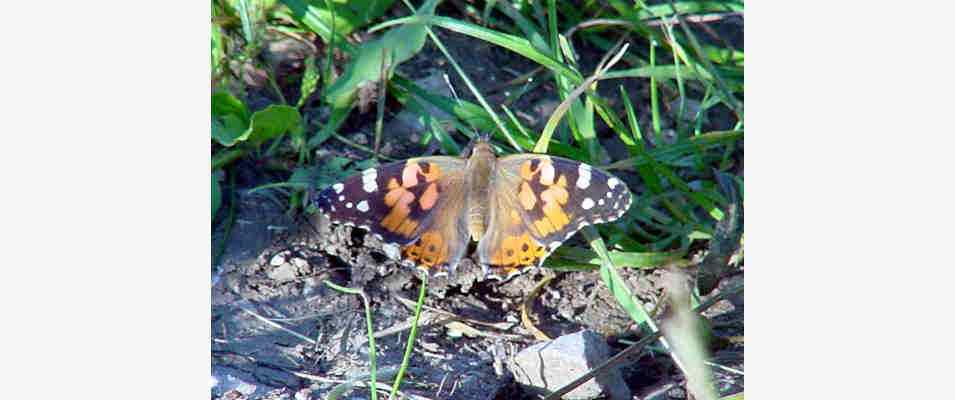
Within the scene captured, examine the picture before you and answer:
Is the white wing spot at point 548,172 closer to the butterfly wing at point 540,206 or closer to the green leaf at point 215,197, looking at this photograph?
the butterfly wing at point 540,206

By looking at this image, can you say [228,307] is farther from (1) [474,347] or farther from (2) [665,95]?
(2) [665,95]

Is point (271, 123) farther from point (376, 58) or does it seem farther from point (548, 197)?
point (548, 197)

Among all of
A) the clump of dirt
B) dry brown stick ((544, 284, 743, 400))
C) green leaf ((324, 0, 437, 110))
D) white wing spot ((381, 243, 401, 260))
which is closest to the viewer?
dry brown stick ((544, 284, 743, 400))

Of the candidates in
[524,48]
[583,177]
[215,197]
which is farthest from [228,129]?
[583,177]

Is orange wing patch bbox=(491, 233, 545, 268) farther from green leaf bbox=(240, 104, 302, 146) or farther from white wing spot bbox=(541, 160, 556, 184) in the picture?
green leaf bbox=(240, 104, 302, 146)

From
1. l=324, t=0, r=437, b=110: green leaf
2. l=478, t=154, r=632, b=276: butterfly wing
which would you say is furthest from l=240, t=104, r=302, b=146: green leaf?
l=478, t=154, r=632, b=276: butterfly wing

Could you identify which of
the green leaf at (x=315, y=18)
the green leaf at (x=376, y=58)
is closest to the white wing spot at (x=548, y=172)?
the green leaf at (x=376, y=58)
